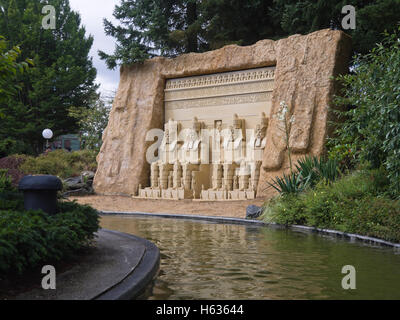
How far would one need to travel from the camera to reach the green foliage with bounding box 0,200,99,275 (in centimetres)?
371

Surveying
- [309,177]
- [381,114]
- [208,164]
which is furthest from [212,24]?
[381,114]

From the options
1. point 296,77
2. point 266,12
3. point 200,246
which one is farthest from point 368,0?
point 200,246

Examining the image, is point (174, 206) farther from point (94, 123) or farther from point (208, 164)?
point (94, 123)

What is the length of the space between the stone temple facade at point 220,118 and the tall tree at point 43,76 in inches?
343

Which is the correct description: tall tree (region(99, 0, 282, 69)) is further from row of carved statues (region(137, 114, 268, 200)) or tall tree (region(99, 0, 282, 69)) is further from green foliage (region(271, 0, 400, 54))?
row of carved statues (region(137, 114, 268, 200))

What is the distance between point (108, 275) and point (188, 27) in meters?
16.7

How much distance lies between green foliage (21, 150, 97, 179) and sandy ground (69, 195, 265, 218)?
332 cm

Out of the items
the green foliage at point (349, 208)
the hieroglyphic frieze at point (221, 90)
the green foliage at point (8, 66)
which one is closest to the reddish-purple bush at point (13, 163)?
the hieroglyphic frieze at point (221, 90)

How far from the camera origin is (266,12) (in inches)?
744

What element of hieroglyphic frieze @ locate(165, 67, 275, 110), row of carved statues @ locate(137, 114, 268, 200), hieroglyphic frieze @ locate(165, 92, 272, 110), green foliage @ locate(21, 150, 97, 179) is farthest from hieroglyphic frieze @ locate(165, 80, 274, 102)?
green foliage @ locate(21, 150, 97, 179)

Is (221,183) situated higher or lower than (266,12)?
lower

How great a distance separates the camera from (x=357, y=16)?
12.8 m

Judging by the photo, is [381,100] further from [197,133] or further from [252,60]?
[197,133]

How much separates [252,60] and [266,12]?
4.61m
